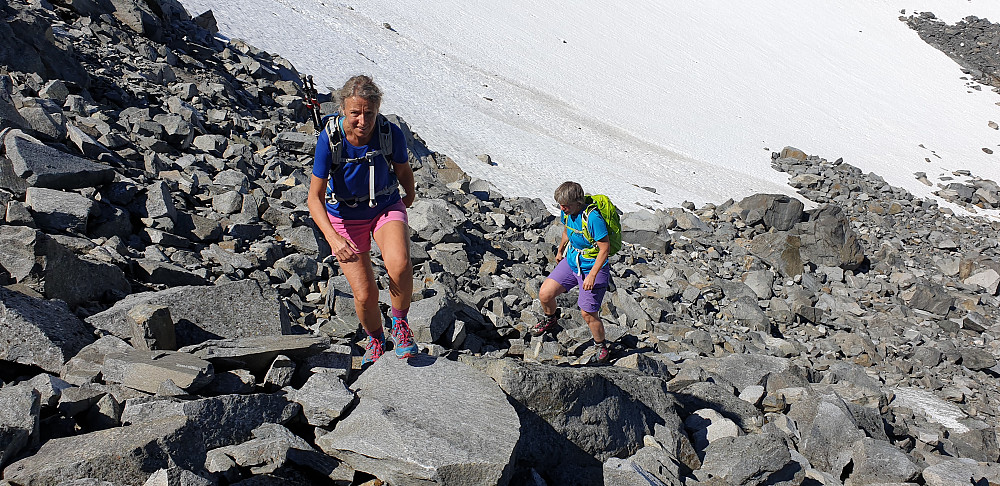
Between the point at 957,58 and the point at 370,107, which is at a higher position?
the point at 957,58

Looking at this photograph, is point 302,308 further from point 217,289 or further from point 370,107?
point 370,107

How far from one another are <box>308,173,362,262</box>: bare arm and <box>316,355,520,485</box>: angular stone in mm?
771

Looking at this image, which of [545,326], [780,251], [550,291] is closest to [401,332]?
[550,291]

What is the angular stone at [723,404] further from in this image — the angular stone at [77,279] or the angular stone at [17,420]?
the angular stone at [77,279]

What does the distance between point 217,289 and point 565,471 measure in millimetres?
2808

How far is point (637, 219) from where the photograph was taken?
12.0m

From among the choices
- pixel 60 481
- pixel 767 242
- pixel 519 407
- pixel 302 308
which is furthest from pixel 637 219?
pixel 60 481

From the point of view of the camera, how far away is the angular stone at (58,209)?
5176mm

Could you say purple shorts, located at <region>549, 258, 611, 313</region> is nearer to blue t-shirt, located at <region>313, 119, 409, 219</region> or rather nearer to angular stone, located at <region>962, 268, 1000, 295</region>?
blue t-shirt, located at <region>313, 119, 409, 219</region>

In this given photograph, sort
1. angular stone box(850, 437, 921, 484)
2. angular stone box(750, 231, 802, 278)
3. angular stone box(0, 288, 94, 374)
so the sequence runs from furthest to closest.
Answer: angular stone box(750, 231, 802, 278)
angular stone box(850, 437, 921, 484)
angular stone box(0, 288, 94, 374)

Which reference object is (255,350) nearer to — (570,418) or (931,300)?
(570,418)

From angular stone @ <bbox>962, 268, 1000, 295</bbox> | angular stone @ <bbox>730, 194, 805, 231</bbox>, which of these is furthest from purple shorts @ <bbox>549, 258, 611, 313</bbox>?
angular stone @ <bbox>962, 268, 1000, 295</bbox>

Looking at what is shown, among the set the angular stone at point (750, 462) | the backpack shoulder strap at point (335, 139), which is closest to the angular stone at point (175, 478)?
the backpack shoulder strap at point (335, 139)

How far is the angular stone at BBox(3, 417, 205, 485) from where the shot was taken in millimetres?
2666
